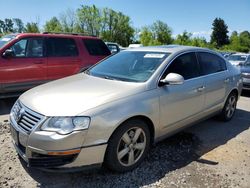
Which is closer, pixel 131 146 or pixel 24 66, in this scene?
pixel 131 146

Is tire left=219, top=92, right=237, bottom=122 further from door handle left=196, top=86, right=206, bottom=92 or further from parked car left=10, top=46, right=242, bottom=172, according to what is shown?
door handle left=196, top=86, right=206, bottom=92

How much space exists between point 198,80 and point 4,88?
4.46m

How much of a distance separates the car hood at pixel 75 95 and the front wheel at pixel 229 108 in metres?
2.69

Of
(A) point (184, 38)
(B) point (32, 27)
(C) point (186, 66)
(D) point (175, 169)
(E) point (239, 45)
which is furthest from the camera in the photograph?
(E) point (239, 45)

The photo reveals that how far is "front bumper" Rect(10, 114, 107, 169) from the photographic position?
282cm

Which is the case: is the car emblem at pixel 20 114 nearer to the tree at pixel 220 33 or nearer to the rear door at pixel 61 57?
the rear door at pixel 61 57

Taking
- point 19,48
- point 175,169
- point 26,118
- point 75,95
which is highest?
point 19,48

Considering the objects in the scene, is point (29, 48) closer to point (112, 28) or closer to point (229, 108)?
point (229, 108)

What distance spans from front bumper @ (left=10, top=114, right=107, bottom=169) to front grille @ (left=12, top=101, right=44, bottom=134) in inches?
2.5

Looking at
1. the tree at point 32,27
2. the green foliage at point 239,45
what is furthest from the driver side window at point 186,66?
the green foliage at point 239,45

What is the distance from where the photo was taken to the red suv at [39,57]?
6363mm

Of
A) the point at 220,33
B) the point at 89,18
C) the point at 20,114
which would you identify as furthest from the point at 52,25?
the point at 20,114

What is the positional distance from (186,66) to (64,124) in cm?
231

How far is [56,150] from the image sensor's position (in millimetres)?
2838
